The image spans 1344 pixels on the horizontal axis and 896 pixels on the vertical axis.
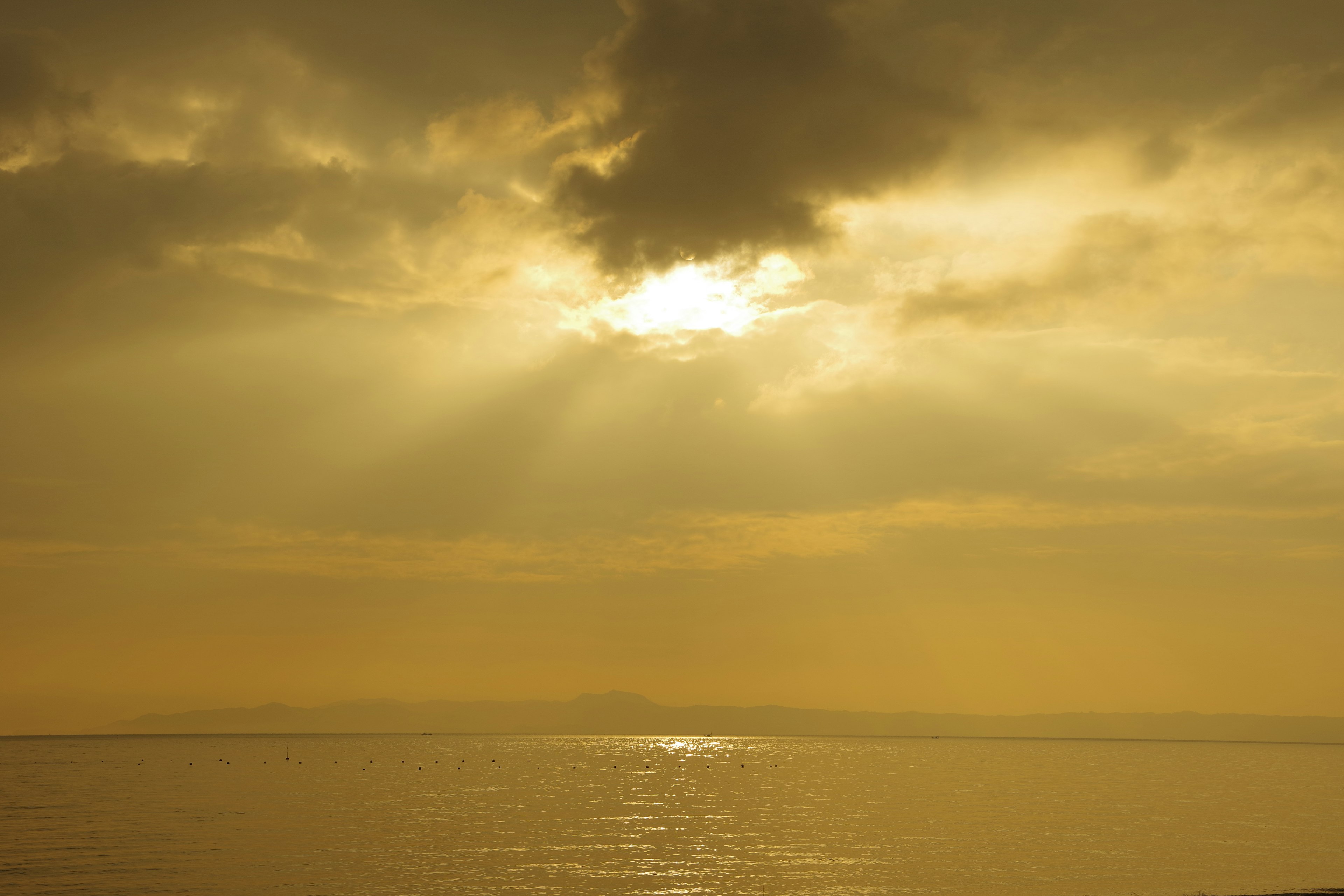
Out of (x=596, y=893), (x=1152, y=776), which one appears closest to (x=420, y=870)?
(x=596, y=893)

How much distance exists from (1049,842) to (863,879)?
89.1 feet

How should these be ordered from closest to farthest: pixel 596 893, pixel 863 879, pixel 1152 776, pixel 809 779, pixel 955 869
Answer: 1. pixel 596 893
2. pixel 863 879
3. pixel 955 869
4. pixel 809 779
5. pixel 1152 776

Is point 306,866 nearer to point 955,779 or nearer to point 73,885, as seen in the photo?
point 73,885

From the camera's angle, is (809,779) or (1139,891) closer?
(1139,891)

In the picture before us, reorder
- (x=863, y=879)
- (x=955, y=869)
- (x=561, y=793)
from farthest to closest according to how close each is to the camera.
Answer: (x=561, y=793), (x=955, y=869), (x=863, y=879)

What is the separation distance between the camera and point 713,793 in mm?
137000

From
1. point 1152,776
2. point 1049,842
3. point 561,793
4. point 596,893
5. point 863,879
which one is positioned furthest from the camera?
point 1152,776

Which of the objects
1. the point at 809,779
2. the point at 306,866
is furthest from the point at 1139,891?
the point at 809,779

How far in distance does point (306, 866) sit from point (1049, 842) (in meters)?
59.5

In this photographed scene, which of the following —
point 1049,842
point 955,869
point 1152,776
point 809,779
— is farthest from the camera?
point 1152,776

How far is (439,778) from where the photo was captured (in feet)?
585

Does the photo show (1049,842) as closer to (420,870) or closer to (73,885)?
(420,870)

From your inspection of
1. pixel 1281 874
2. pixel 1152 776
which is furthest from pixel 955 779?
pixel 1281 874

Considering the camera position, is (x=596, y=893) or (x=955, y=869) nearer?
(x=596, y=893)
